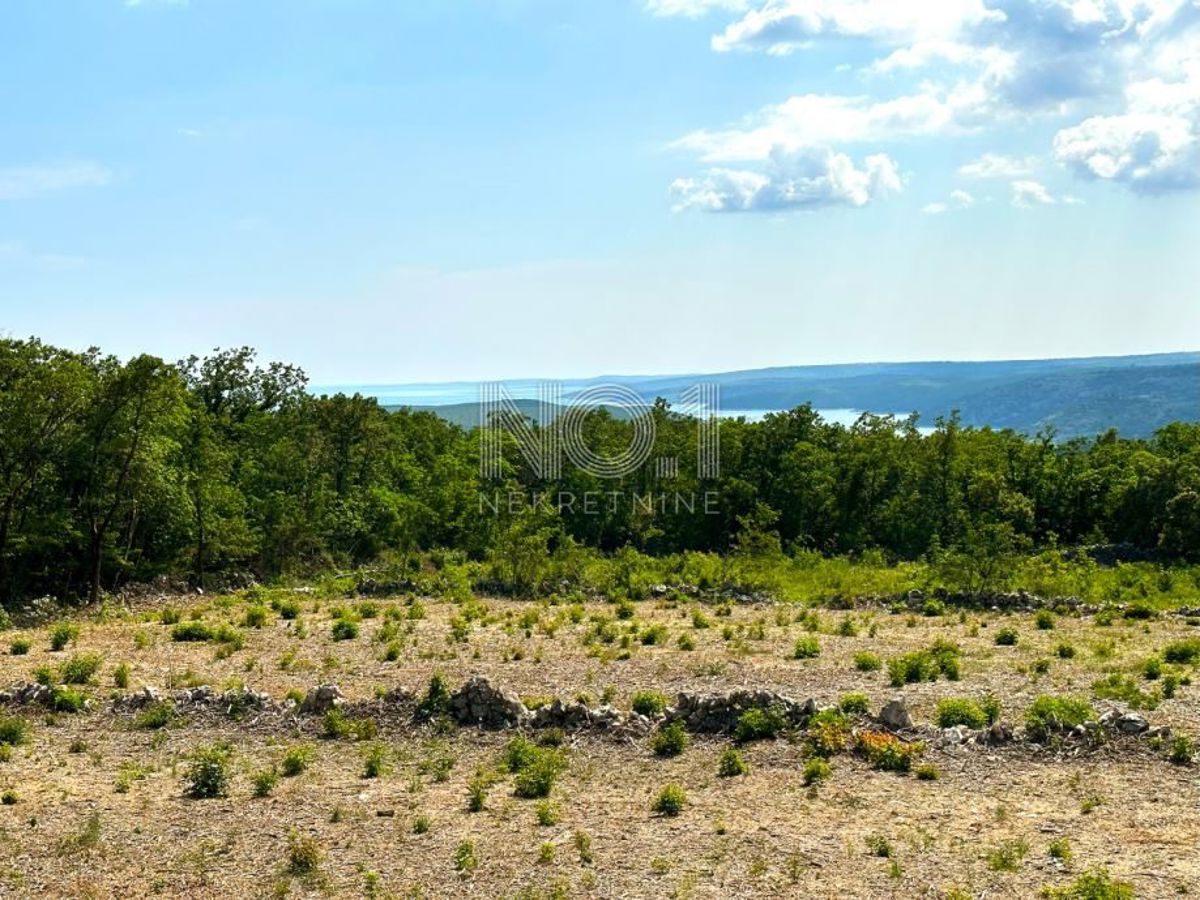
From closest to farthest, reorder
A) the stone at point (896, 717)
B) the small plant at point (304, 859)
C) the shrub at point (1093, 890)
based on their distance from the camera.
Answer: the shrub at point (1093, 890) < the small plant at point (304, 859) < the stone at point (896, 717)

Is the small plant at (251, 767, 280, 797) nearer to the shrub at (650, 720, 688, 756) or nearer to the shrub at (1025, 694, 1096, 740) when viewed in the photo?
the shrub at (650, 720, 688, 756)

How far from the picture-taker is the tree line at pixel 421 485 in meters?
40.8

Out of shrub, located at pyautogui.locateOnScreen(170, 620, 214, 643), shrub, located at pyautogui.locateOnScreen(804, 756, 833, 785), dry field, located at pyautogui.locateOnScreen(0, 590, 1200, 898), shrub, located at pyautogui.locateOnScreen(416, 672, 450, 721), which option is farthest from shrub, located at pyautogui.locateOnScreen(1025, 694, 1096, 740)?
shrub, located at pyautogui.locateOnScreen(170, 620, 214, 643)

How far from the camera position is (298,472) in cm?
5428

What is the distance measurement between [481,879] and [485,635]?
1880cm

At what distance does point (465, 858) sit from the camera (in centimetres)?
1407

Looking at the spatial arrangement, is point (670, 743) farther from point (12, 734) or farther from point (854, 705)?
point (12, 734)

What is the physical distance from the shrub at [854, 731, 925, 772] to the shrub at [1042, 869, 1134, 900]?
4954 millimetres

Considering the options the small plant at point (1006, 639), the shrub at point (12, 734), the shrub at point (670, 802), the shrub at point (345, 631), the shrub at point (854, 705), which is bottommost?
the shrub at point (345, 631)

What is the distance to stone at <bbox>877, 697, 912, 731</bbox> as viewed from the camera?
19391 mm

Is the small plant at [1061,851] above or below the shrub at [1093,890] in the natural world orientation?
below

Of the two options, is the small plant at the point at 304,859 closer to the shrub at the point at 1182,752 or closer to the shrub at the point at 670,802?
the shrub at the point at 670,802

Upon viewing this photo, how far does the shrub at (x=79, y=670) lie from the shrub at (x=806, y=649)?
16.9m

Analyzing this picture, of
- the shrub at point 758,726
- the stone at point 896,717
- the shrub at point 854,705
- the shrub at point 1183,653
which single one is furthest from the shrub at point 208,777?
the shrub at point 1183,653
